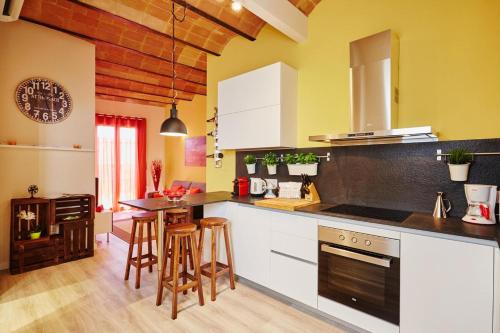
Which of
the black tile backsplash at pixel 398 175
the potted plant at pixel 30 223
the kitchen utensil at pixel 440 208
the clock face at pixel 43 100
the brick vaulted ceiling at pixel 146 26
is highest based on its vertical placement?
the brick vaulted ceiling at pixel 146 26

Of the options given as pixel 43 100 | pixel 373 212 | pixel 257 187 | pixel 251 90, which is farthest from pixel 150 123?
pixel 373 212

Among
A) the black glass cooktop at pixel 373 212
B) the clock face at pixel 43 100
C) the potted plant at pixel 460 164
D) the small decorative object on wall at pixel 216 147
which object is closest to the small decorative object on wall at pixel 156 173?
the clock face at pixel 43 100

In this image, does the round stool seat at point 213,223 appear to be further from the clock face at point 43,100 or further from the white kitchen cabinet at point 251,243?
the clock face at point 43,100

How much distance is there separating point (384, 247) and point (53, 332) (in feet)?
8.01

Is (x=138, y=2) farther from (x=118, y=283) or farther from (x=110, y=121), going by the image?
(x=110, y=121)

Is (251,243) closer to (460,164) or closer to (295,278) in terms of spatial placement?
(295,278)

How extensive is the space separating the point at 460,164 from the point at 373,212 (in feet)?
2.20

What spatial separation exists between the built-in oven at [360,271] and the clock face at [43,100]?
353 centimetres

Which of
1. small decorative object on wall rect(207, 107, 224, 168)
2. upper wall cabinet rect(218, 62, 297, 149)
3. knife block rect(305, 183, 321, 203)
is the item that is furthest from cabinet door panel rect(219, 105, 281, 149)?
knife block rect(305, 183, 321, 203)

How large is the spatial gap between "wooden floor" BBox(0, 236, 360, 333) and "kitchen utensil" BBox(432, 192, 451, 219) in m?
1.12

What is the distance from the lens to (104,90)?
5473 mm

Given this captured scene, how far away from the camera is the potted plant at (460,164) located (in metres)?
1.83

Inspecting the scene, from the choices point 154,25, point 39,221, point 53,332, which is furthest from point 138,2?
point 53,332

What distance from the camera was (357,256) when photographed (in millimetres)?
1850
